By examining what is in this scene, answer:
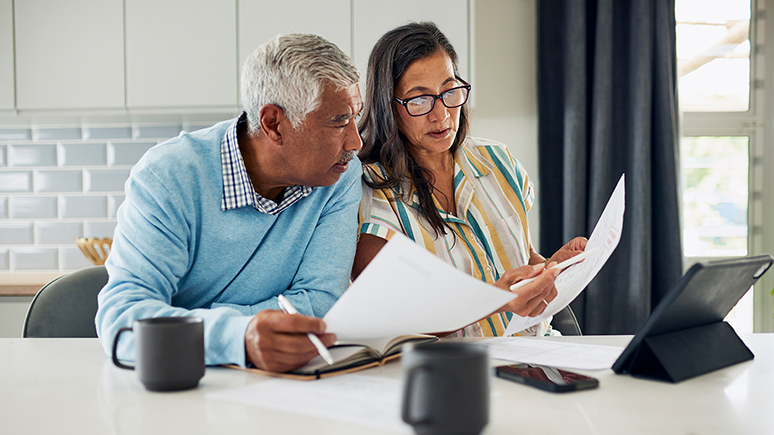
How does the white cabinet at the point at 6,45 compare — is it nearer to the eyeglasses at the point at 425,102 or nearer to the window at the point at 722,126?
the eyeglasses at the point at 425,102

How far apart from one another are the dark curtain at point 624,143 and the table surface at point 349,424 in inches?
71.4

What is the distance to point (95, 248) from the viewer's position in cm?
266

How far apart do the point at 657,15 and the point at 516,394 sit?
2469 millimetres

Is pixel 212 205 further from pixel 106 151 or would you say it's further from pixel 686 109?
pixel 686 109

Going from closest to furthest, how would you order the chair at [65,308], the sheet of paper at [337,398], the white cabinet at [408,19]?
the sheet of paper at [337,398] < the chair at [65,308] < the white cabinet at [408,19]

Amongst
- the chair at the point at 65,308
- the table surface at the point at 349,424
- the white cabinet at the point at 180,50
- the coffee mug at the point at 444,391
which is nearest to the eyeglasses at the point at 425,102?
the table surface at the point at 349,424

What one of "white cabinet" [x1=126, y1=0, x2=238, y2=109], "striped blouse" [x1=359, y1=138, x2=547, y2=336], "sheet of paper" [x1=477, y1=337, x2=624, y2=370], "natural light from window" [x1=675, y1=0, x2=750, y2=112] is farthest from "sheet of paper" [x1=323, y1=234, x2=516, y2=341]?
"natural light from window" [x1=675, y1=0, x2=750, y2=112]

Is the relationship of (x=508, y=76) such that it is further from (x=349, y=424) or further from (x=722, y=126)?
(x=349, y=424)

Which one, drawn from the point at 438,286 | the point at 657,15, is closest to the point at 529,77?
the point at 657,15

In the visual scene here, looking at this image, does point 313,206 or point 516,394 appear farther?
point 313,206

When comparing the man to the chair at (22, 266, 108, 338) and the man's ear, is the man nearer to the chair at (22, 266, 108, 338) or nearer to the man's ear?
the man's ear

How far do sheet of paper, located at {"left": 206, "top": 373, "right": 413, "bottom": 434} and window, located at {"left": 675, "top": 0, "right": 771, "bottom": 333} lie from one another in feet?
8.73

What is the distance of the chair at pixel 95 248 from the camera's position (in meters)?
2.64

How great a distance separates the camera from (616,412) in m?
0.66
